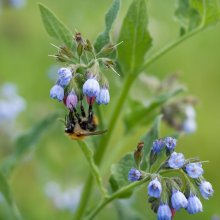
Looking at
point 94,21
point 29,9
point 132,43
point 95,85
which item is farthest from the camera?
point 29,9

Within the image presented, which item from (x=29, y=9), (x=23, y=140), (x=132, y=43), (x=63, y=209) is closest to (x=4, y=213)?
(x=63, y=209)

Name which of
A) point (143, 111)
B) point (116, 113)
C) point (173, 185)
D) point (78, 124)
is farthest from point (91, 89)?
point (143, 111)

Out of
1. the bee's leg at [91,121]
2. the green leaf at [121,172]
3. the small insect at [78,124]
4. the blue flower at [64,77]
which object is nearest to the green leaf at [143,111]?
the green leaf at [121,172]

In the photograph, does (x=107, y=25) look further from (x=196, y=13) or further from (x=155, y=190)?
(x=155, y=190)

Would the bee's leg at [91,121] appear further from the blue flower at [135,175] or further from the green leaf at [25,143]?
the green leaf at [25,143]

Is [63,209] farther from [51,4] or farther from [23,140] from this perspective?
[51,4]
